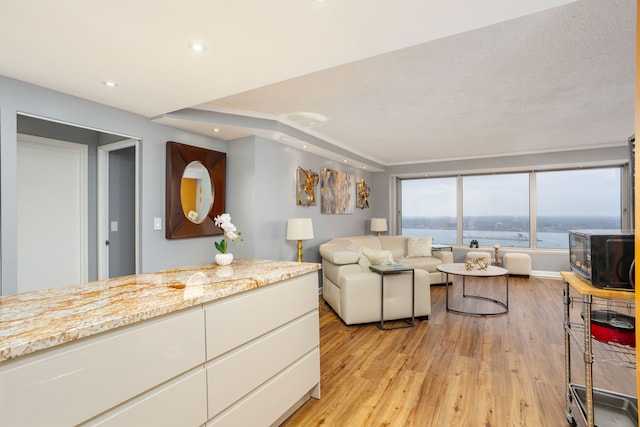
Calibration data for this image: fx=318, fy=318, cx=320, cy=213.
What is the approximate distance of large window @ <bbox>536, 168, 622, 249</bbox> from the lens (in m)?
5.88

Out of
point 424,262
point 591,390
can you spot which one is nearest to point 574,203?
point 424,262

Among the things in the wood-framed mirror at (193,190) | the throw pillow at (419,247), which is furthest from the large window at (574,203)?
the wood-framed mirror at (193,190)

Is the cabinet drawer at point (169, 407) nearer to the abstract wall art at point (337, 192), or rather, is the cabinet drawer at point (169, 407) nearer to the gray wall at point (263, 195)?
the gray wall at point (263, 195)

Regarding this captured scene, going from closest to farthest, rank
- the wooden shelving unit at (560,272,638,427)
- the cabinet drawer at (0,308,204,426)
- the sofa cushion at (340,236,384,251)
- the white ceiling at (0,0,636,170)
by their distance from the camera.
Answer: the cabinet drawer at (0,308,204,426) → the white ceiling at (0,0,636,170) → the wooden shelving unit at (560,272,638,427) → the sofa cushion at (340,236,384,251)

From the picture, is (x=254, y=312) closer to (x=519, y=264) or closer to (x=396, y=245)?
(x=396, y=245)

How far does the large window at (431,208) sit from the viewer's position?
7152 millimetres

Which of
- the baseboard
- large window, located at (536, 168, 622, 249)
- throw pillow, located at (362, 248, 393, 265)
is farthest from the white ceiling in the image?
the baseboard

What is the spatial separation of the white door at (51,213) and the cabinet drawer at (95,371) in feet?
9.33

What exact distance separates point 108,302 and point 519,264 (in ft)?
21.8

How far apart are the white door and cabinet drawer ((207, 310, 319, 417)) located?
2.87 metres

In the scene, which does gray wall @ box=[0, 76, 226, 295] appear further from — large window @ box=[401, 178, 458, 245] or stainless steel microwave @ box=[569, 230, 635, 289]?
large window @ box=[401, 178, 458, 245]

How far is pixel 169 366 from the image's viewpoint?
133 centimetres

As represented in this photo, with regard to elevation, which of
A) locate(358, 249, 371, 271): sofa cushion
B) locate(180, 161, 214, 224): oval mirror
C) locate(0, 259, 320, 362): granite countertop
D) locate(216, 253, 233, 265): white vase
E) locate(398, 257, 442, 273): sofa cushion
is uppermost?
locate(180, 161, 214, 224): oval mirror

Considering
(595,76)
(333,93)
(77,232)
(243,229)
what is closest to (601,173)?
(595,76)
